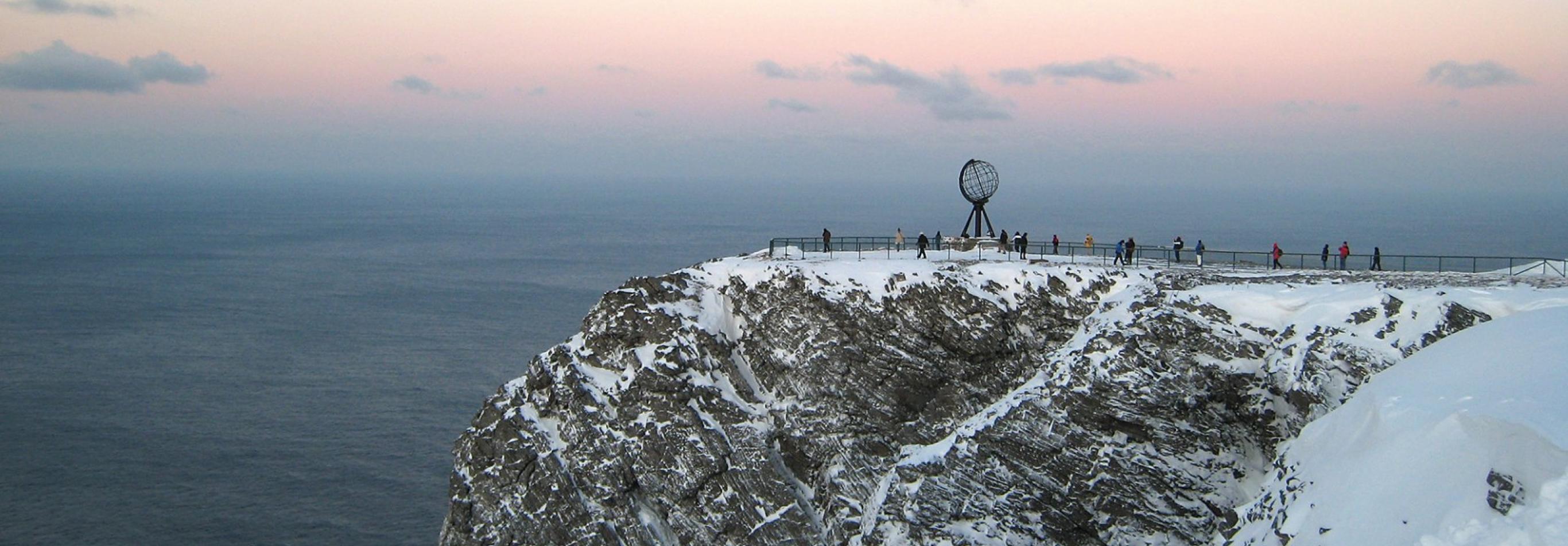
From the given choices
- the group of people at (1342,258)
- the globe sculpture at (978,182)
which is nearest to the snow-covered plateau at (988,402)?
the group of people at (1342,258)

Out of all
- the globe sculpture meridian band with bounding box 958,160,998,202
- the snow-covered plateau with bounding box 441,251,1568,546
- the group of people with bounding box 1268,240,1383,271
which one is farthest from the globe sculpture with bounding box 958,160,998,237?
the group of people with bounding box 1268,240,1383,271

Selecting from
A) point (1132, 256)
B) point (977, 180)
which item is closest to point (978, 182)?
point (977, 180)

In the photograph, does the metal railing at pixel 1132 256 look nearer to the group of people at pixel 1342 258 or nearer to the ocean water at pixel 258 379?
the group of people at pixel 1342 258

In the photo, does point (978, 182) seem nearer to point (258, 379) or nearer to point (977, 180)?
point (977, 180)

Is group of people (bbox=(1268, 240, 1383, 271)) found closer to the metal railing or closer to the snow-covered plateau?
the metal railing

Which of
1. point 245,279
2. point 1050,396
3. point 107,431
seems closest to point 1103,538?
point 1050,396

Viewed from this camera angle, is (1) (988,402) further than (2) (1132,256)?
No

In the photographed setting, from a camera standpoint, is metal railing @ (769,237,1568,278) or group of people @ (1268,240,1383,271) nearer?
metal railing @ (769,237,1568,278)

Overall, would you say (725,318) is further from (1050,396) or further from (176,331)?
(176,331)

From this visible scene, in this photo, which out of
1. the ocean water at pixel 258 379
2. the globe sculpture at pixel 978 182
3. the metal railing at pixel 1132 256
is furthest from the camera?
the globe sculpture at pixel 978 182

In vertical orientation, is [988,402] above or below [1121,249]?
below
